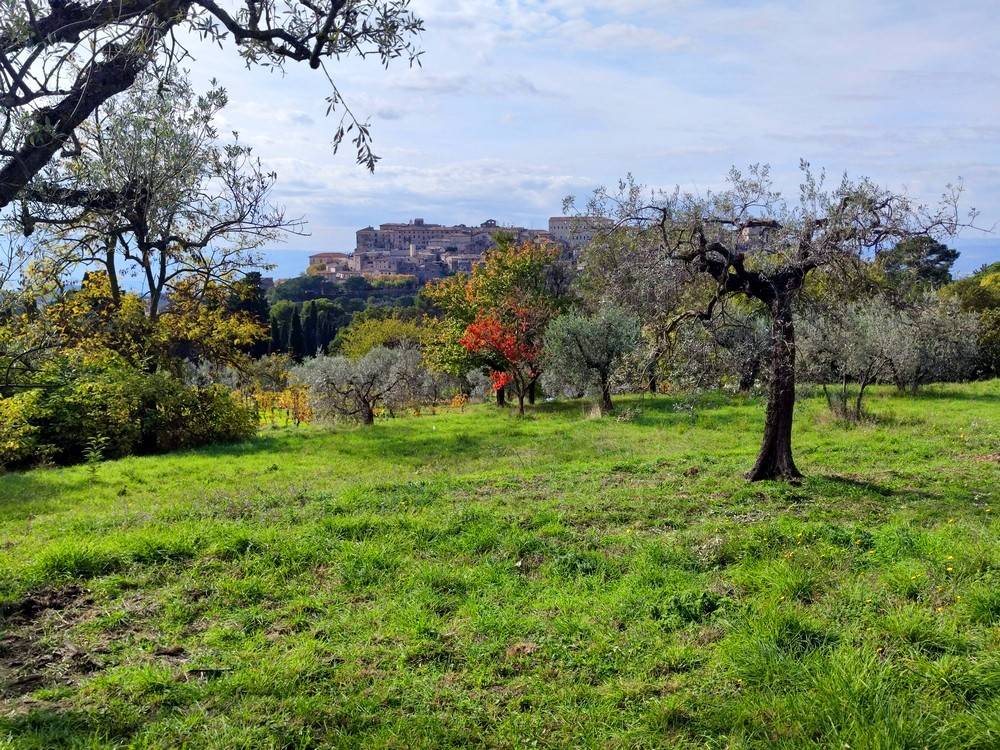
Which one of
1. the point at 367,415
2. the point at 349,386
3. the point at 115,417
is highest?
the point at 349,386

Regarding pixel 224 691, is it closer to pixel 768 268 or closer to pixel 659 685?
pixel 659 685

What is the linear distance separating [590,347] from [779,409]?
15.1 m

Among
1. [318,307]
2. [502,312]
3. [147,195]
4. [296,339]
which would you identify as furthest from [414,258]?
[147,195]

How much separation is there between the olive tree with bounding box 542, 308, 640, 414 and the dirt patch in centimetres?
2003

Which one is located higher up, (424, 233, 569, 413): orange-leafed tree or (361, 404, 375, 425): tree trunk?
(424, 233, 569, 413): orange-leafed tree

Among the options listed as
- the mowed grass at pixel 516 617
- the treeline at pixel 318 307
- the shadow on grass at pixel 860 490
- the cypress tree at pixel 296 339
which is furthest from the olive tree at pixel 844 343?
the cypress tree at pixel 296 339

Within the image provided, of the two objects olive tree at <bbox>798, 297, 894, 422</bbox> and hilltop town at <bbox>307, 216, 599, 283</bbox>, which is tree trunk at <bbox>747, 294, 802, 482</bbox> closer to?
olive tree at <bbox>798, 297, 894, 422</bbox>

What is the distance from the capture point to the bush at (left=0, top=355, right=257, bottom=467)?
16.1 m

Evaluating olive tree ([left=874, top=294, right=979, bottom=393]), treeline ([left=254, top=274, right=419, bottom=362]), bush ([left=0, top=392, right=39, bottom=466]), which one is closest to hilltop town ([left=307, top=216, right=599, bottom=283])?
treeline ([left=254, top=274, right=419, bottom=362])

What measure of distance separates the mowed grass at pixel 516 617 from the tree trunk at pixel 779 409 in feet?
2.01

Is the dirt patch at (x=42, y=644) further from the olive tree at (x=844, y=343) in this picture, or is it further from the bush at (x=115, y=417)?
the bush at (x=115, y=417)

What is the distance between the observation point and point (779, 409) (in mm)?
10289

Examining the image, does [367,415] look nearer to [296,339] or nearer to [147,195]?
[147,195]

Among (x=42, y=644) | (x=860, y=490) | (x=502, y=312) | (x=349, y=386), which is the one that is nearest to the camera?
(x=42, y=644)
